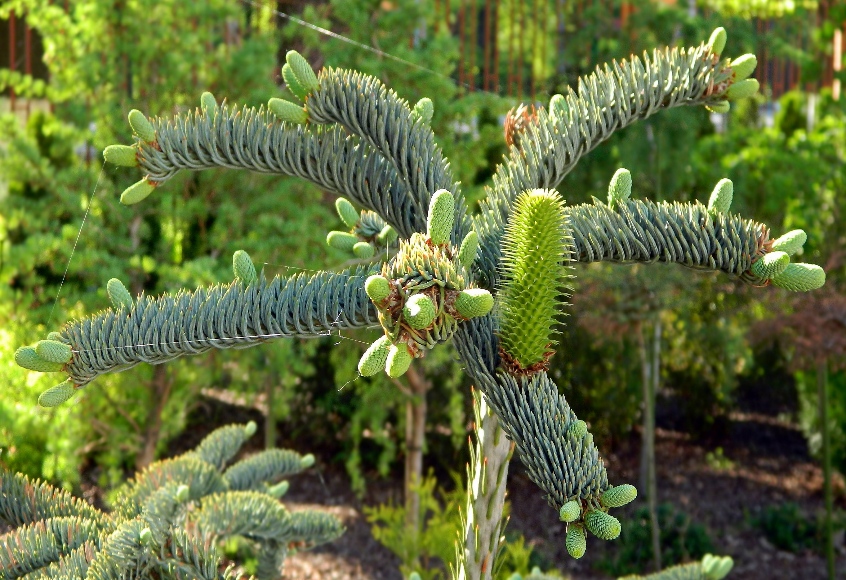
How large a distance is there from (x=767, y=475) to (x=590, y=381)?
4.48 ft

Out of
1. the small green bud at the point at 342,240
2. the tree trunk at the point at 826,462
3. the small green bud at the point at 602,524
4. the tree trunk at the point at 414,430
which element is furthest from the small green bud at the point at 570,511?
the tree trunk at the point at 826,462

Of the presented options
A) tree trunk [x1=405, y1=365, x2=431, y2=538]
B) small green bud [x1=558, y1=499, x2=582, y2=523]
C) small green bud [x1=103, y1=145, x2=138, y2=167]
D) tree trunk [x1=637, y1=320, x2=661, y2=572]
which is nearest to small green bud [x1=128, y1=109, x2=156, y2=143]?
small green bud [x1=103, y1=145, x2=138, y2=167]

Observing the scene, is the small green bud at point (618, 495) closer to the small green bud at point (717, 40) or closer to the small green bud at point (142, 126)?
the small green bud at point (717, 40)

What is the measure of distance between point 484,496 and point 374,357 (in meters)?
0.63

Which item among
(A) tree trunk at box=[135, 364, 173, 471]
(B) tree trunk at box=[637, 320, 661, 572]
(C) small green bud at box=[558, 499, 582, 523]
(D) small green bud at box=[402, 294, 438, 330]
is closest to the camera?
(D) small green bud at box=[402, 294, 438, 330]

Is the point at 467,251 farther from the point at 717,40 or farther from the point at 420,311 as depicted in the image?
the point at 717,40

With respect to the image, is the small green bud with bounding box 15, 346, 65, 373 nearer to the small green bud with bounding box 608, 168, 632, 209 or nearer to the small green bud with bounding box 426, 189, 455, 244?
the small green bud with bounding box 426, 189, 455, 244

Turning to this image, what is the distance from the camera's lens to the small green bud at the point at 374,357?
1.13m

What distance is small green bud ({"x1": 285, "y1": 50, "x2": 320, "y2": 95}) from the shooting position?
5.05 feet

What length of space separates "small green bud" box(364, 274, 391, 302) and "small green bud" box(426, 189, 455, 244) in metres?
0.10

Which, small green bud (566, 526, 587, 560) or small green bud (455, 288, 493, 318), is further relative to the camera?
small green bud (566, 526, 587, 560)

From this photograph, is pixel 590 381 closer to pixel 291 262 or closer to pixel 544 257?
pixel 291 262

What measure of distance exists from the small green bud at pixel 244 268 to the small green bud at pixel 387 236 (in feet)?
1.53

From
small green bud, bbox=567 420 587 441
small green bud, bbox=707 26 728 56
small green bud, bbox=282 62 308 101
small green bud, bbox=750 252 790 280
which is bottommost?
small green bud, bbox=567 420 587 441
